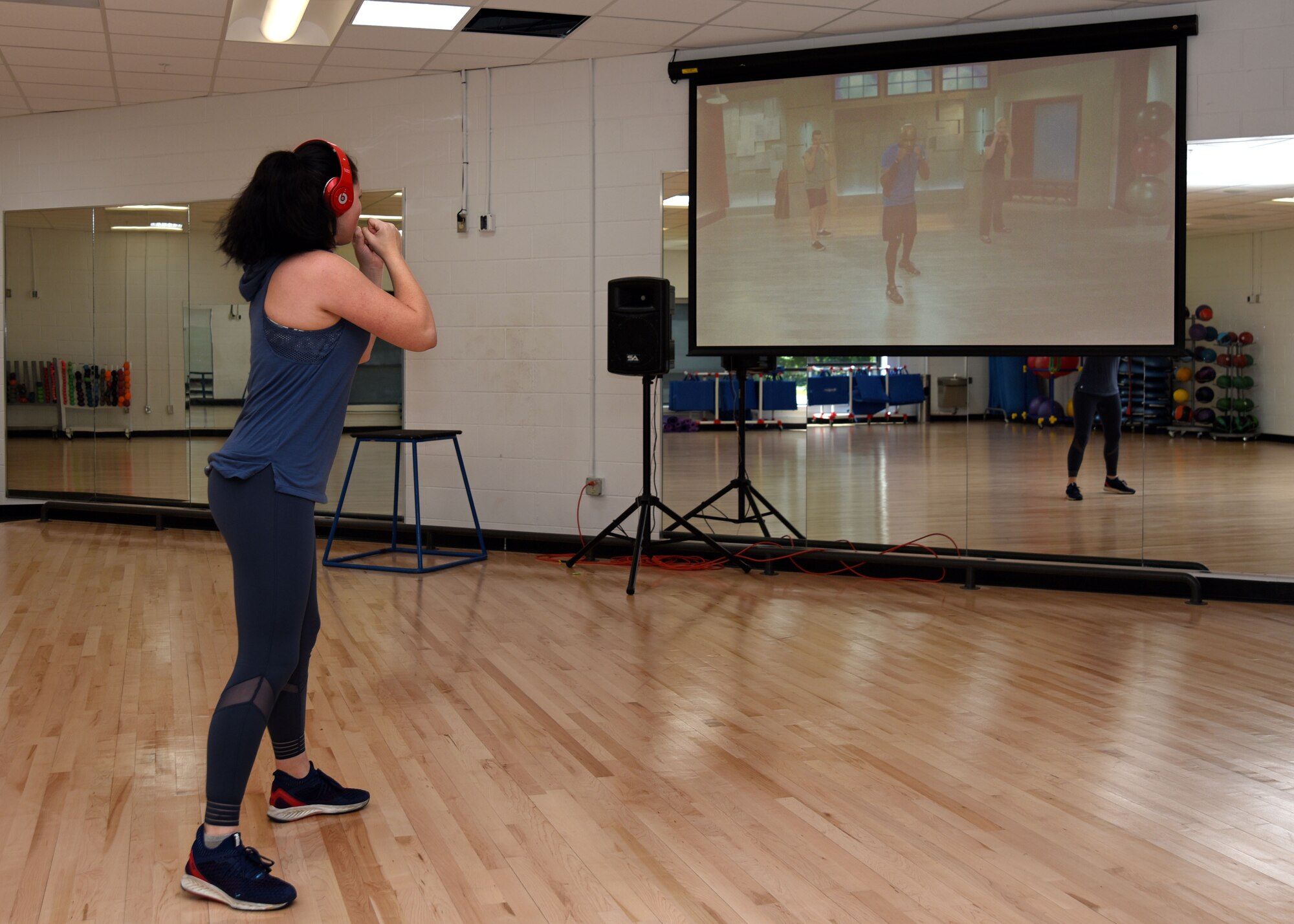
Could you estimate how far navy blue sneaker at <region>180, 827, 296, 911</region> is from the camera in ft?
7.16

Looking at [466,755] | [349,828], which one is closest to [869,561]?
[466,755]

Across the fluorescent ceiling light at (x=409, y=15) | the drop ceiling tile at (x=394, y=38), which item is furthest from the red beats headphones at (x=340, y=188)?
the drop ceiling tile at (x=394, y=38)

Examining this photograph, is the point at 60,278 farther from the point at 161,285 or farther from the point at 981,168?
the point at 981,168

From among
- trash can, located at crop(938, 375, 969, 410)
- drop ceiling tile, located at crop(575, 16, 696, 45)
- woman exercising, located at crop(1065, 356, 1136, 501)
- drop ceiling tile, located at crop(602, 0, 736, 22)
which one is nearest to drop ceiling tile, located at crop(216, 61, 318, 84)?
drop ceiling tile, located at crop(575, 16, 696, 45)

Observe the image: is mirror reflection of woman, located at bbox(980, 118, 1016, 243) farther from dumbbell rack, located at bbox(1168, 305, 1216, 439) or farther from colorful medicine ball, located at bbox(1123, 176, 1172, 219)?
dumbbell rack, located at bbox(1168, 305, 1216, 439)

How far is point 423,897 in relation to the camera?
7.36 ft

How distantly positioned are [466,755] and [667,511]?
8.57ft

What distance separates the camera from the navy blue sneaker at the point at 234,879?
7.16ft

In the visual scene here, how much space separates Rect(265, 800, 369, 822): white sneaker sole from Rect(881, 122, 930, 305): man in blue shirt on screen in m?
4.04

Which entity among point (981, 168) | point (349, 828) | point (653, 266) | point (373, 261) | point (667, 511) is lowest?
point (349, 828)

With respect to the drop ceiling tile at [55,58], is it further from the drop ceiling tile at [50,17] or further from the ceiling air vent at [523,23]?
the ceiling air vent at [523,23]

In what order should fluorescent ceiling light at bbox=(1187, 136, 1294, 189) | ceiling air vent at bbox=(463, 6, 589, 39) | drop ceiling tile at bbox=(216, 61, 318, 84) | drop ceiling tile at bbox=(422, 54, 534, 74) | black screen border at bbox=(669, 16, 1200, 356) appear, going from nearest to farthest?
fluorescent ceiling light at bbox=(1187, 136, 1294, 189)
black screen border at bbox=(669, 16, 1200, 356)
ceiling air vent at bbox=(463, 6, 589, 39)
drop ceiling tile at bbox=(422, 54, 534, 74)
drop ceiling tile at bbox=(216, 61, 318, 84)

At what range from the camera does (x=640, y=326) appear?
5.55 meters

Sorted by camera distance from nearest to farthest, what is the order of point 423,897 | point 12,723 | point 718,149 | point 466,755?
point 423,897 → point 466,755 → point 12,723 → point 718,149
